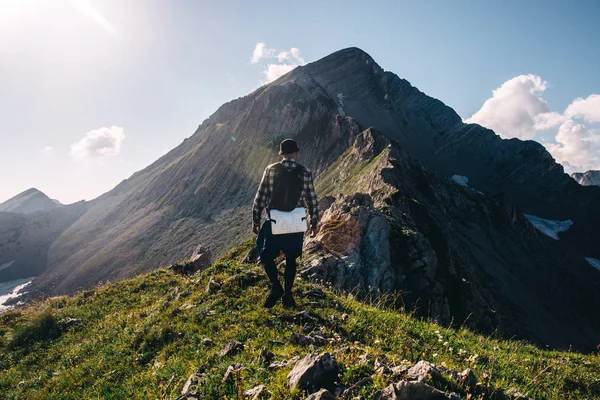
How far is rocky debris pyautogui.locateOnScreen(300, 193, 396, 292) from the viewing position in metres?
13.8

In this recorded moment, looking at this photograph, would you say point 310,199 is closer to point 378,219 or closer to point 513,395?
point 513,395

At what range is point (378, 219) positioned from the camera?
67.2 feet

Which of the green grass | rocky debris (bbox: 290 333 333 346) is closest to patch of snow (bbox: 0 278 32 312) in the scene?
the green grass

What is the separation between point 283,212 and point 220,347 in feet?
9.35

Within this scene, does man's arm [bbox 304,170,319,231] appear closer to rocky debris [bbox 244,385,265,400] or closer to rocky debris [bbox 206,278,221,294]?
rocky debris [bbox 206,278,221,294]

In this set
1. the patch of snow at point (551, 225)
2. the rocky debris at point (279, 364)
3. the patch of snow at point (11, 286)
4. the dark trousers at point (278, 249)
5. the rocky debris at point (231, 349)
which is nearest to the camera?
the rocky debris at point (279, 364)

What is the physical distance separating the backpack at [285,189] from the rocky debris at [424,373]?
4061 millimetres

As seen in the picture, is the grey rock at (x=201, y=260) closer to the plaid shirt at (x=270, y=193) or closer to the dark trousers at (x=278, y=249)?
the dark trousers at (x=278, y=249)

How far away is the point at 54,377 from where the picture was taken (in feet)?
21.1

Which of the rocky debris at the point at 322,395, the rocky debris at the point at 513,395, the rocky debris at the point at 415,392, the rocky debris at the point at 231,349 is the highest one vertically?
the rocky debris at the point at 415,392

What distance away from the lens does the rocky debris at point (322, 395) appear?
127 inches

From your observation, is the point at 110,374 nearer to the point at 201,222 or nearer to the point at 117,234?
the point at 201,222

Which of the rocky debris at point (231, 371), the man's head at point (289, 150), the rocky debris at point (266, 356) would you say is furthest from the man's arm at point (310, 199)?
the rocky debris at point (231, 371)

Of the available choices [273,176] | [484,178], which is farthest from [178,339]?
[484,178]
